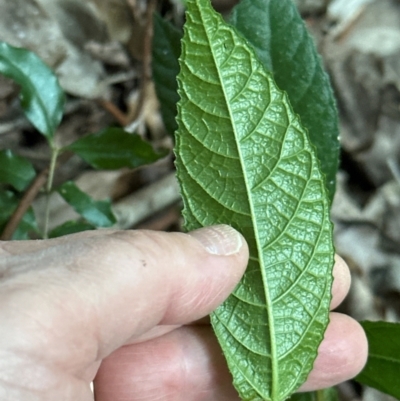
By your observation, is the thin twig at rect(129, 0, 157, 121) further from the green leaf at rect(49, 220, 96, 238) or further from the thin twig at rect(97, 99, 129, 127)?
the green leaf at rect(49, 220, 96, 238)

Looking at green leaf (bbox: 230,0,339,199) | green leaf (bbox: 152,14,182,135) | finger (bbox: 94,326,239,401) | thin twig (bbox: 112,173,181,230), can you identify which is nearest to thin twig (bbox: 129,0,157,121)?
thin twig (bbox: 112,173,181,230)

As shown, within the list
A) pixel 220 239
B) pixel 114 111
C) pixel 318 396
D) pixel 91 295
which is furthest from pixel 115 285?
pixel 114 111

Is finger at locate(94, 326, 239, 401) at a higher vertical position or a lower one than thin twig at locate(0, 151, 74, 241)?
lower

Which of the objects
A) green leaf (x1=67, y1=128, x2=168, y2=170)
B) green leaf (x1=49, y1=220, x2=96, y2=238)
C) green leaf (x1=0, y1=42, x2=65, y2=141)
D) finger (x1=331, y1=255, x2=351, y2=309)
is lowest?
finger (x1=331, y1=255, x2=351, y2=309)

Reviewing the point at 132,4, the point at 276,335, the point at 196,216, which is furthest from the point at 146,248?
the point at 132,4

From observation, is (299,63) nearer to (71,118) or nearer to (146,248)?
(146,248)

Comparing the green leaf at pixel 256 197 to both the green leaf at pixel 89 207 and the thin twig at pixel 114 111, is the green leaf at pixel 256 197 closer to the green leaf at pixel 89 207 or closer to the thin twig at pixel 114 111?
the green leaf at pixel 89 207
